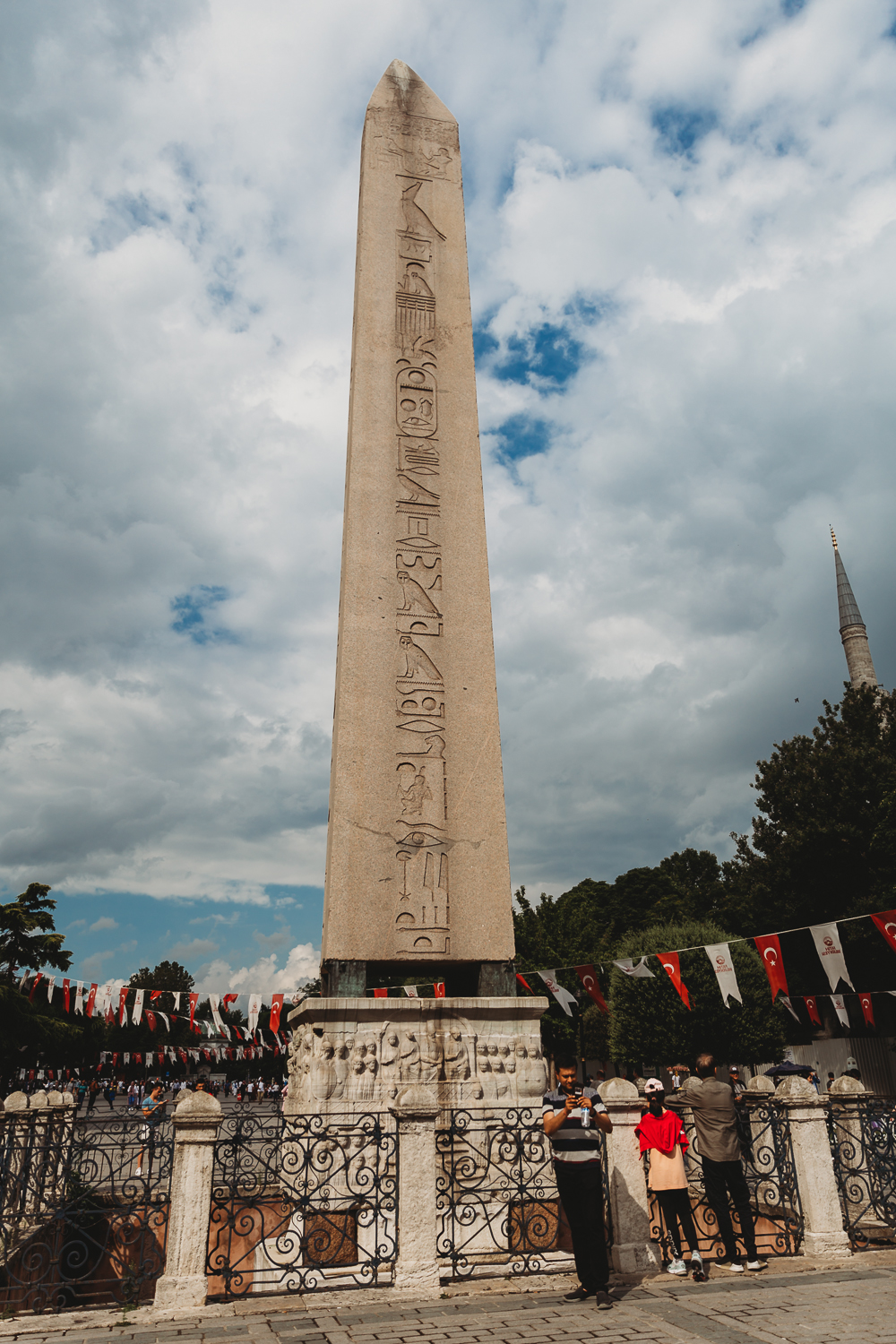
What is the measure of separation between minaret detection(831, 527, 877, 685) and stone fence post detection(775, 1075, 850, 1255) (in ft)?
153

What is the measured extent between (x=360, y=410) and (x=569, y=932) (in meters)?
24.6

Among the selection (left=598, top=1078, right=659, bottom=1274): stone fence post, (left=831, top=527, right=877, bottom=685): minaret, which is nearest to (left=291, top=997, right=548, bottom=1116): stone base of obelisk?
(left=598, top=1078, right=659, bottom=1274): stone fence post

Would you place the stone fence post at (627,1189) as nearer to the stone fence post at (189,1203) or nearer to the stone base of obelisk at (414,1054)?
the stone base of obelisk at (414,1054)

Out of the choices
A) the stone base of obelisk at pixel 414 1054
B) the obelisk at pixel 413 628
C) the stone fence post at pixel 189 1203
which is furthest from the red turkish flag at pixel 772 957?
the stone fence post at pixel 189 1203

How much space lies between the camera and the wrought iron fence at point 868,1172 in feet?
23.8

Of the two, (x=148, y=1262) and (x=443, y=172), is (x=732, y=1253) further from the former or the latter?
(x=443, y=172)

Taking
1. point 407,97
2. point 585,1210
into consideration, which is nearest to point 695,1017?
point 585,1210

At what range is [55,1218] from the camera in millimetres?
5766

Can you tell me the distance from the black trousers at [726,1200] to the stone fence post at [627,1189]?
1.62 feet

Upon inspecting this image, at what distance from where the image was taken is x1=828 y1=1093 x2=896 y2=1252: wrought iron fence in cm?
725

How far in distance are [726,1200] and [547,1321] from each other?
206cm

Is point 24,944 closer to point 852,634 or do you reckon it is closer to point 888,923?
point 888,923

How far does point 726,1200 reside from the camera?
661 cm

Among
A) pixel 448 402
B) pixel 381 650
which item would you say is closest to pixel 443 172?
pixel 448 402
